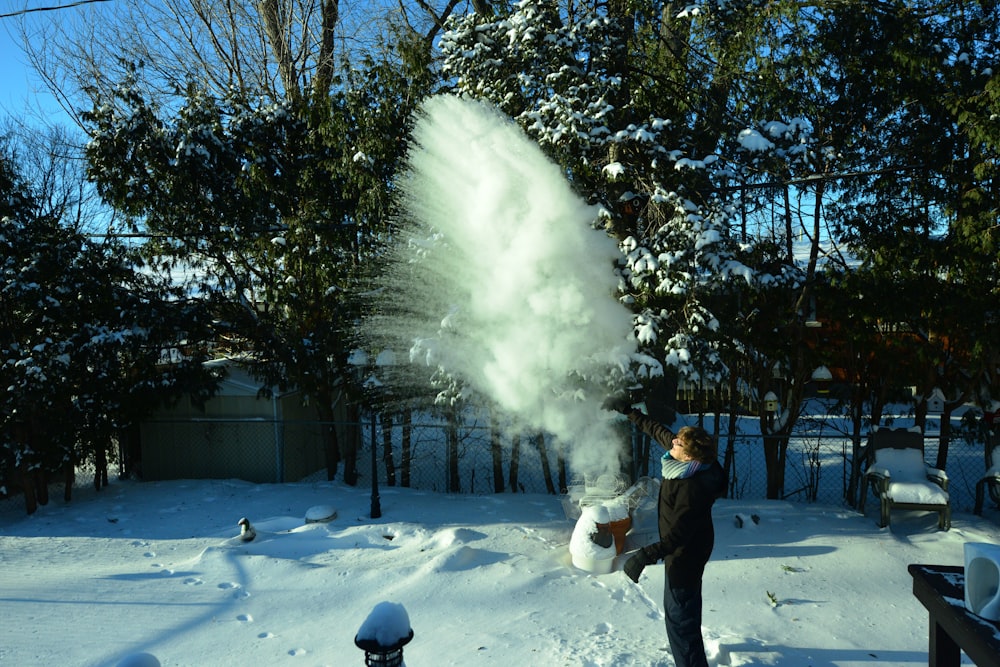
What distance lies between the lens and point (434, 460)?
9602 millimetres

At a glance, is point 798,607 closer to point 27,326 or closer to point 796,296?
point 796,296

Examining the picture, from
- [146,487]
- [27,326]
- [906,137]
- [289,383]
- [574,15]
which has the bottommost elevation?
[146,487]

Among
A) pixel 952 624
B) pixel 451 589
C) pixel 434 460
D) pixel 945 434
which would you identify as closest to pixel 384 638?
pixel 952 624

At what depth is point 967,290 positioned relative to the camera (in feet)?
21.4

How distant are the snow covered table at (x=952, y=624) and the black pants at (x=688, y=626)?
1.09 meters

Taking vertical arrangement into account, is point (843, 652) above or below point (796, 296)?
below

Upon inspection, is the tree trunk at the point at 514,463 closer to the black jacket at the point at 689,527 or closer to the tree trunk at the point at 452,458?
the tree trunk at the point at 452,458

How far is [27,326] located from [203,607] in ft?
17.6

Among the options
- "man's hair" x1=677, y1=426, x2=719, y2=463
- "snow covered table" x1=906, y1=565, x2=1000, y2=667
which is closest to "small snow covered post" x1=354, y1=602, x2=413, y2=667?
"man's hair" x1=677, y1=426, x2=719, y2=463

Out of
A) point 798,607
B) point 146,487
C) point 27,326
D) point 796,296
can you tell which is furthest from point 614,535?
point 27,326

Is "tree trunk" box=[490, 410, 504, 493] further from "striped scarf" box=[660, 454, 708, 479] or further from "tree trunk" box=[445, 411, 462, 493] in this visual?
"striped scarf" box=[660, 454, 708, 479]

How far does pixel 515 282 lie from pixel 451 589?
2.77 meters

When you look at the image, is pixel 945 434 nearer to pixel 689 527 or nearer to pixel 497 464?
pixel 497 464

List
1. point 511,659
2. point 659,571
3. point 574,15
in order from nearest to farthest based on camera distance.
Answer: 1. point 511,659
2. point 659,571
3. point 574,15
